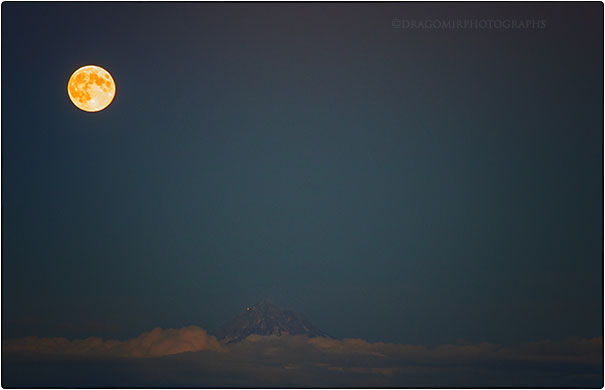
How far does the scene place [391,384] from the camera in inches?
1848

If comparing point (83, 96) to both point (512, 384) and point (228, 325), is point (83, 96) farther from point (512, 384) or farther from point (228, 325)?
point (228, 325)

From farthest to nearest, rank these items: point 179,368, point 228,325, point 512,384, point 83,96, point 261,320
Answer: point 228,325 → point 261,320 → point 179,368 → point 512,384 → point 83,96

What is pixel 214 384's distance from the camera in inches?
1935

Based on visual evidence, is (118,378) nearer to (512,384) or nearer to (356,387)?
(356,387)

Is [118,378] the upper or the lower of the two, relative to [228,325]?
lower

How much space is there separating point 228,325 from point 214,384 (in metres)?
102

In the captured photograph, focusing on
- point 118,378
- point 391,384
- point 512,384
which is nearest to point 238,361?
point 118,378

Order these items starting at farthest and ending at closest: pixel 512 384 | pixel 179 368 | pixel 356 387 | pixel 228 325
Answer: pixel 228 325 < pixel 179 368 < pixel 512 384 < pixel 356 387

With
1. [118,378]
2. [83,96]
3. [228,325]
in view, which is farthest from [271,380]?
[228,325]

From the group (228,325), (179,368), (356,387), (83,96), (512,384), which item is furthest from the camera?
(228,325)

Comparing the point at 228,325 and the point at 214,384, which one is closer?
the point at 214,384

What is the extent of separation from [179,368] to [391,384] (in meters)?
18.1

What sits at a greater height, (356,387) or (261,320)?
(261,320)

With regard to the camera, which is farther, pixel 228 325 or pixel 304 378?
pixel 228 325
